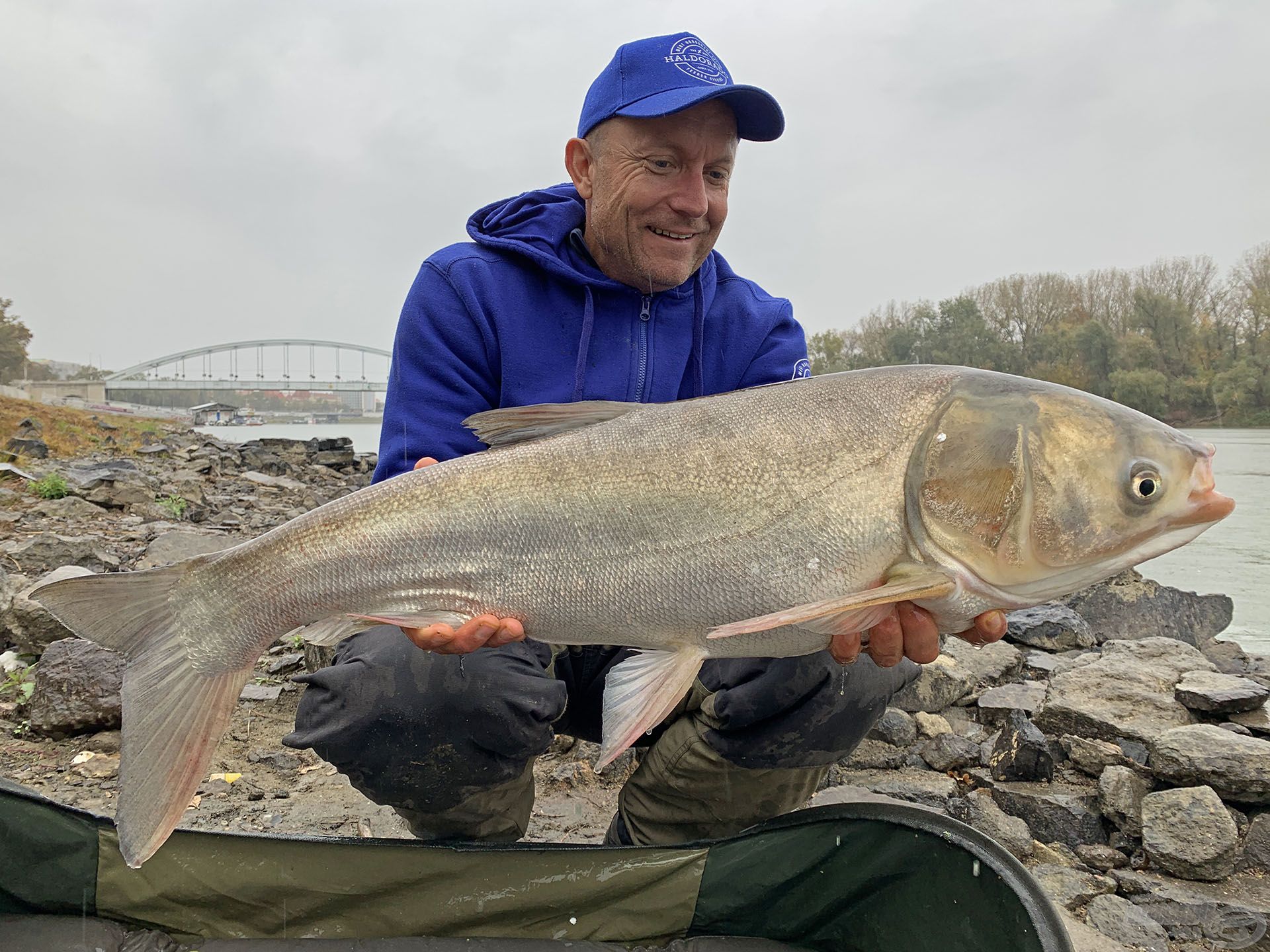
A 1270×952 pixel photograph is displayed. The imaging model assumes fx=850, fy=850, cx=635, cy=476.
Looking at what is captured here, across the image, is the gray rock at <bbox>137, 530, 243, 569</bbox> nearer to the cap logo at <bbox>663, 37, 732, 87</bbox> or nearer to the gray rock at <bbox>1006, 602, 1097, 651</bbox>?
the cap logo at <bbox>663, 37, 732, 87</bbox>

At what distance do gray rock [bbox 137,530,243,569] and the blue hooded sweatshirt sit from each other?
12.4ft

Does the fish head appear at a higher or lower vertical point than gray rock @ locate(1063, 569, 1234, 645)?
higher

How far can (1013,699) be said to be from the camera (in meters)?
3.62

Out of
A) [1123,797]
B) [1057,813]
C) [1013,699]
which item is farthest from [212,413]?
[1123,797]

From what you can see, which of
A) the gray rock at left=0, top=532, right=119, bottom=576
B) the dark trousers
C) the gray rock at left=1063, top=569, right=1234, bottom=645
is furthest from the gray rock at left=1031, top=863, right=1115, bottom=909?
the gray rock at left=0, top=532, right=119, bottom=576

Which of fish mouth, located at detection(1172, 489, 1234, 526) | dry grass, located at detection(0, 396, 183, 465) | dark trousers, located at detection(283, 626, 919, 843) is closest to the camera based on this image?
fish mouth, located at detection(1172, 489, 1234, 526)

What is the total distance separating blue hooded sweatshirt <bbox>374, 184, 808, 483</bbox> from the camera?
2.63m

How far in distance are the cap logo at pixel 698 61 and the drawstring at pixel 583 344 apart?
719 millimetres

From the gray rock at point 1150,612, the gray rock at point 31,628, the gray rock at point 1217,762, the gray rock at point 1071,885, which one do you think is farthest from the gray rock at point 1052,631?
the gray rock at point 31,628

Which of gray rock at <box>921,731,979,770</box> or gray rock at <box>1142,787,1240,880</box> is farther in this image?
gray rock at <box>921,731,979,770</box>

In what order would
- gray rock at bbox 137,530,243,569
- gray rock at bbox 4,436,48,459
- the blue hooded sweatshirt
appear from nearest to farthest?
the blue hooded sweatshirt, gray rock at bbox 137,530,243,569, gray rock at bbox 4,436,48,459

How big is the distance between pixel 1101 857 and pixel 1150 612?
3.92 meters

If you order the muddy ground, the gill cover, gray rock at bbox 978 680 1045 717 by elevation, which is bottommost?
the muddy ground

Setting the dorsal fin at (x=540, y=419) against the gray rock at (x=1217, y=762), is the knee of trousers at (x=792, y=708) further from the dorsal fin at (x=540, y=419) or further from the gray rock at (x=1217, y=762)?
the gray rock at (x=1217, y=762)
